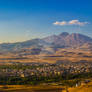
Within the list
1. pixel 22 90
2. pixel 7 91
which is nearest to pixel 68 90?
pixel 22 90

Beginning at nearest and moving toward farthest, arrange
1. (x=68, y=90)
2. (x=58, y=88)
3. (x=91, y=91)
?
(x=91, y=91) → (x=68, y=90) → (x=58, y=88)

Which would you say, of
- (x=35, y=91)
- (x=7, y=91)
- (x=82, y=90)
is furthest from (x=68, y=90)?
(x=7, y=91)

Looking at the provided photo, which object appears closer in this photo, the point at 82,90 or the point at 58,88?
the point at 82,90

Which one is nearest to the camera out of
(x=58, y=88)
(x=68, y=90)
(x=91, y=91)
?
(x=91, y=91)

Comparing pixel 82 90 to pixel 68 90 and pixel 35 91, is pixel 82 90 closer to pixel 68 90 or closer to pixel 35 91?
pixel 68 90

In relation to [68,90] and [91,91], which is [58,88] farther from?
[91,91]

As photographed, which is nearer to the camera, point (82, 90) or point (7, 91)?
point (82, 90)

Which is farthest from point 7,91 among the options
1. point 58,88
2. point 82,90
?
point 82,90

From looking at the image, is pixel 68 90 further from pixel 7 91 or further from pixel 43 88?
pixel 7 91
